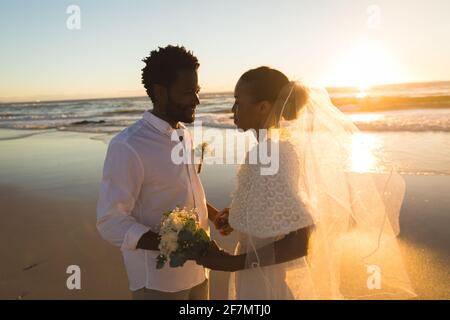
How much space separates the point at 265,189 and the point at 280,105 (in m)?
0.58

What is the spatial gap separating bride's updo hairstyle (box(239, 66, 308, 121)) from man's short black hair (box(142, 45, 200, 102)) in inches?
21.6

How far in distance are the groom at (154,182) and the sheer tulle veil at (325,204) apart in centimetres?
54

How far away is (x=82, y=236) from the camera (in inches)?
262

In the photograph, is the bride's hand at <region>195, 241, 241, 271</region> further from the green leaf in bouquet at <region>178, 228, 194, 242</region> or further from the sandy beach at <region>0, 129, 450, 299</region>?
the sandy beach at <region>0, 129, 450, 299</region>

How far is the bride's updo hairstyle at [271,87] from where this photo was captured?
2740mm

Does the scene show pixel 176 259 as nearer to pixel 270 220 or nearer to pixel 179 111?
pixel 270 220

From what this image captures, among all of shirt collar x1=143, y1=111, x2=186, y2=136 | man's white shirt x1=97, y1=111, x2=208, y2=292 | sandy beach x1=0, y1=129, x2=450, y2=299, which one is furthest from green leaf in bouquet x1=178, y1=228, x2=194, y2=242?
sandy beach x1=0, y1=129, x2=450, y2=299

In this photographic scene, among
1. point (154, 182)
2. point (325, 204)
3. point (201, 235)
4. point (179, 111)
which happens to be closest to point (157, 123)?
point (179, 111)

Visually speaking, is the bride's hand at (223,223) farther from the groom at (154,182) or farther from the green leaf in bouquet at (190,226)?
the green leaf in bouquet at (190,226)

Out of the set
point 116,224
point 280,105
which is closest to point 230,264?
point 116,224

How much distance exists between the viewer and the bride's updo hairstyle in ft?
8.99
